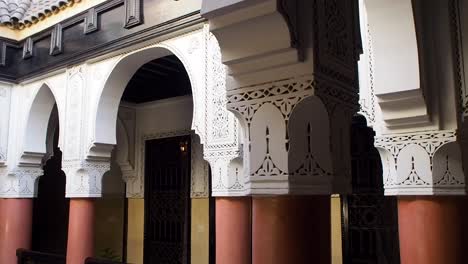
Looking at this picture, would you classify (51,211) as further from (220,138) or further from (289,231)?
(289,231)

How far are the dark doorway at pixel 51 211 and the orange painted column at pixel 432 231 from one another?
7.50 metres

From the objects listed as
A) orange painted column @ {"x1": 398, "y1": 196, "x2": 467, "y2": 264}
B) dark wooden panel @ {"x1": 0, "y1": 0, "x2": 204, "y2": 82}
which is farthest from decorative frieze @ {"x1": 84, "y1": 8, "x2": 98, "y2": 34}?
orange painted column @ {"x1": 398, "y1": 196, "x2": 467, "y2": 264}

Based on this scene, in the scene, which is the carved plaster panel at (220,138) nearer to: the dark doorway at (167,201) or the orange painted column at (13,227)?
the dark doorway at (167,201)

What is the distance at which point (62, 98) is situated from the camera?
595cm

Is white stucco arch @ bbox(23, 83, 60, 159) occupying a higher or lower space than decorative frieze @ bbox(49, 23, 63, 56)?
lower

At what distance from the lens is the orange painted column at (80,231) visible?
5477 millimetres

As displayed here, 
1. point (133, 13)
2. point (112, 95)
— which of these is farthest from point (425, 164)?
point (112, 95)

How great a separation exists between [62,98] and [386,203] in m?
4.40

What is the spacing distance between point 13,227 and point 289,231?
19.9 feet

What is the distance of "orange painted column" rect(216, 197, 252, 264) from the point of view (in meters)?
4.05

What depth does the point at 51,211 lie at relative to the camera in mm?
9398

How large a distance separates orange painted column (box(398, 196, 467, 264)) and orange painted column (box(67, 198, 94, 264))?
12.6 ft

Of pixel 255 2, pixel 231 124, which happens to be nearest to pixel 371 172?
pixel 231 124

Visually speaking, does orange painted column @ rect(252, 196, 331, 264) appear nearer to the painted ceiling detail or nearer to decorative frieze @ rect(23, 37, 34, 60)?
the painted ceiling detail
